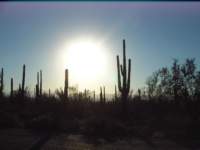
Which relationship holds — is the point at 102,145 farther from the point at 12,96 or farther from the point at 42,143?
the point at 12,96

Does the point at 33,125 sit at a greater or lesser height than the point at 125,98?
lesser

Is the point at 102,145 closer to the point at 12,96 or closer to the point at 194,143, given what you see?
the point at 194,143

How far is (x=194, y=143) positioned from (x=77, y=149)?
19.5 feet

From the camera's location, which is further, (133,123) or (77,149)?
(133,123)

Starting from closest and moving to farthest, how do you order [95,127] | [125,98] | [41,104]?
[95,127]
[125,98]
[41,104]

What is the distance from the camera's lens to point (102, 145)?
1614 centimetres

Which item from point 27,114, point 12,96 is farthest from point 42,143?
point 12,96

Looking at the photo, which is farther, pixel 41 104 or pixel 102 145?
pixel 41 104

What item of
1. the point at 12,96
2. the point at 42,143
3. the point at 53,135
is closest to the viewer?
the point at 42,143

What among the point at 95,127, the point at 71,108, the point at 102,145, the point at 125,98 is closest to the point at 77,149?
the point at 102,145

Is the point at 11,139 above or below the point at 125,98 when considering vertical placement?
below

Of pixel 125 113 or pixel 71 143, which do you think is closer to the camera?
pixel 71 143

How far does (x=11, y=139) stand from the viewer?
16.8 meters

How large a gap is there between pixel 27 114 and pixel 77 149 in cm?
1363
